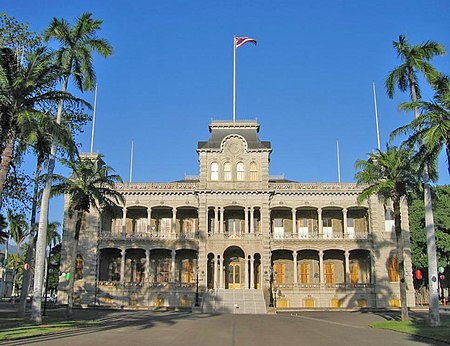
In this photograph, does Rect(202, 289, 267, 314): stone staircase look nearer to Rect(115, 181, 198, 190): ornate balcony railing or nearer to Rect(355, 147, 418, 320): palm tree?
Rect(115, 181, 198, 190): ornate balcony railing

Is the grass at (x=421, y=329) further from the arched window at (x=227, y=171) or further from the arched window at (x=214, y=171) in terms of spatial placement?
the arched window at (x=214, y=171)

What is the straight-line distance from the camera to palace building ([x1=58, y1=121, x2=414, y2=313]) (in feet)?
163

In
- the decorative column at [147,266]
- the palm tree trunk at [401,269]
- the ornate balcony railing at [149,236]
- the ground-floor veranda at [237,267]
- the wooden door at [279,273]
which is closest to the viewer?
the palm tree trunk at [401,269]

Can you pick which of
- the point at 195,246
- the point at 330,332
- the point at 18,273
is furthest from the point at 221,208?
the point at 18,273

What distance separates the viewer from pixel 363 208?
172ft

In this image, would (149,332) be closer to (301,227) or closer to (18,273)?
(301,227)

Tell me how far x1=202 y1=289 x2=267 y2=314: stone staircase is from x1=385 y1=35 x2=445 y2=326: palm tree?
18.3m

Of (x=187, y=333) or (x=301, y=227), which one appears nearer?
(x=187, y=333)

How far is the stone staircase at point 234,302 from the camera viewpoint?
4391cm

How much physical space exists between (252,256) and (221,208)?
19.0 feet

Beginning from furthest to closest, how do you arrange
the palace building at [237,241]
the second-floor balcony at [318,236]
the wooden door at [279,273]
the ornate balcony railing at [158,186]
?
the ornate balcony railing at [158,186]
the wooden door at [279,273]
the second-floor balcony at [318,236]
the palace building at [237,241]

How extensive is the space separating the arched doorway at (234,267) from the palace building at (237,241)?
0.34ft

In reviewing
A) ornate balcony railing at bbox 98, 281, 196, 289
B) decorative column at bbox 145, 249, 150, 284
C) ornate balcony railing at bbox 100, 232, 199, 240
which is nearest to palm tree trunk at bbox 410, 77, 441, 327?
ornate balcony railing at bbox 98, 281, 196, 289

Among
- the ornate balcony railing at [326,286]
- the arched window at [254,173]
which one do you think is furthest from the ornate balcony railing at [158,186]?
the ornate balcony railing at [326,286]
